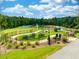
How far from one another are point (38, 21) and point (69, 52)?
0.73 meters

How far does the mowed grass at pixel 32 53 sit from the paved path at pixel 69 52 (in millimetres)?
99

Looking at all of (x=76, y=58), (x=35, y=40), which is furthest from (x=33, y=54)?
(x=76, y=58)

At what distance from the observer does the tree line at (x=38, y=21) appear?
252 inches

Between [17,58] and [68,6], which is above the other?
[68,6]

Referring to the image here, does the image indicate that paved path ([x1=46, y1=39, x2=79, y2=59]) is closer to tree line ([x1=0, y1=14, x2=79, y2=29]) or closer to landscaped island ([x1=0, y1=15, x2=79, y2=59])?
landscaped island ([x1=0, y1=15, x2=79, y2=59])

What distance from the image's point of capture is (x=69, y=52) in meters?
6.20

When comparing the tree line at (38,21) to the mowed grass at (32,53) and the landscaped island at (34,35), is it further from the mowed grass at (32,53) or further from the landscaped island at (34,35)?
the mowed grass at (32,53)

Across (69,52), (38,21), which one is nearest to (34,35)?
(38,21)

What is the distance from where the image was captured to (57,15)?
635cm

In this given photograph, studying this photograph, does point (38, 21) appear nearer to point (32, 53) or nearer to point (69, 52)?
point (32, 53)

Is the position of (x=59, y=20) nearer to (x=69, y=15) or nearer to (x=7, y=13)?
(x=69, y=15)

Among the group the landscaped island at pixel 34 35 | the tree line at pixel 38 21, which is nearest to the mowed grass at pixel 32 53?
the landscaped island at pixel 34 35

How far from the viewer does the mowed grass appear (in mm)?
6242

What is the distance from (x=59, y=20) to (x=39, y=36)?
1.43ft
